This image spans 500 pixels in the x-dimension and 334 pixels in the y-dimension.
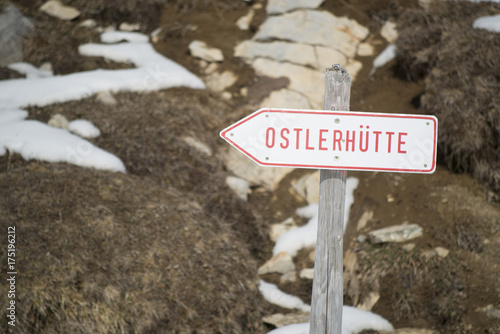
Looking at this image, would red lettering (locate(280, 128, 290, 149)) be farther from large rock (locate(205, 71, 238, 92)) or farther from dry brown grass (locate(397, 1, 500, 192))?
large rock (locate(205, 71, 238, 92))

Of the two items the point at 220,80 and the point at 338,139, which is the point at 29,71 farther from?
the point at 338,139

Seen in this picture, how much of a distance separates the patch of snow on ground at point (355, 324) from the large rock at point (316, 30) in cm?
646

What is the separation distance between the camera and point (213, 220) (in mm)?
5992

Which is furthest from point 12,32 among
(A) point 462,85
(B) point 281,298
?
(A) point 462,85

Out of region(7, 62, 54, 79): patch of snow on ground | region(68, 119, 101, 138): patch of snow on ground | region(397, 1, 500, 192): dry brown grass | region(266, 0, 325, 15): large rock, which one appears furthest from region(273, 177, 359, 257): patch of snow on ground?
region(7, 62, 54, 79): patch of snow on ground

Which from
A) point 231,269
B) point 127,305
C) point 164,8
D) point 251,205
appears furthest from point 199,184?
point 164,8

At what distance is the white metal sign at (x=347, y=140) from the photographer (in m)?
2.33

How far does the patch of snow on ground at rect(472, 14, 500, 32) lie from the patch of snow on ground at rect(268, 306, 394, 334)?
5.32m

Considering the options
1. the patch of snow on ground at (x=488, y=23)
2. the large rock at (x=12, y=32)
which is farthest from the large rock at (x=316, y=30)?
the large rock at (x=12, y=32)

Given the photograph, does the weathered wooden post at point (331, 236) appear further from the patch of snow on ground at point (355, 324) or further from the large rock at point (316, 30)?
the large rock at point (316, 30)

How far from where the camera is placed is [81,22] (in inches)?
420

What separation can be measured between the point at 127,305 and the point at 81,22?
860 cm

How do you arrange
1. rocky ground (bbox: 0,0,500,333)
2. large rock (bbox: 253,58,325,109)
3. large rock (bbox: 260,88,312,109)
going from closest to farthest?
rocky ground (bbox: 0,0,500,333)
large rock (bbox: 260,88,312,109)
large rock (bbox: 253,58,325,109)

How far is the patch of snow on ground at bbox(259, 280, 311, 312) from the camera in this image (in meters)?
5.29
